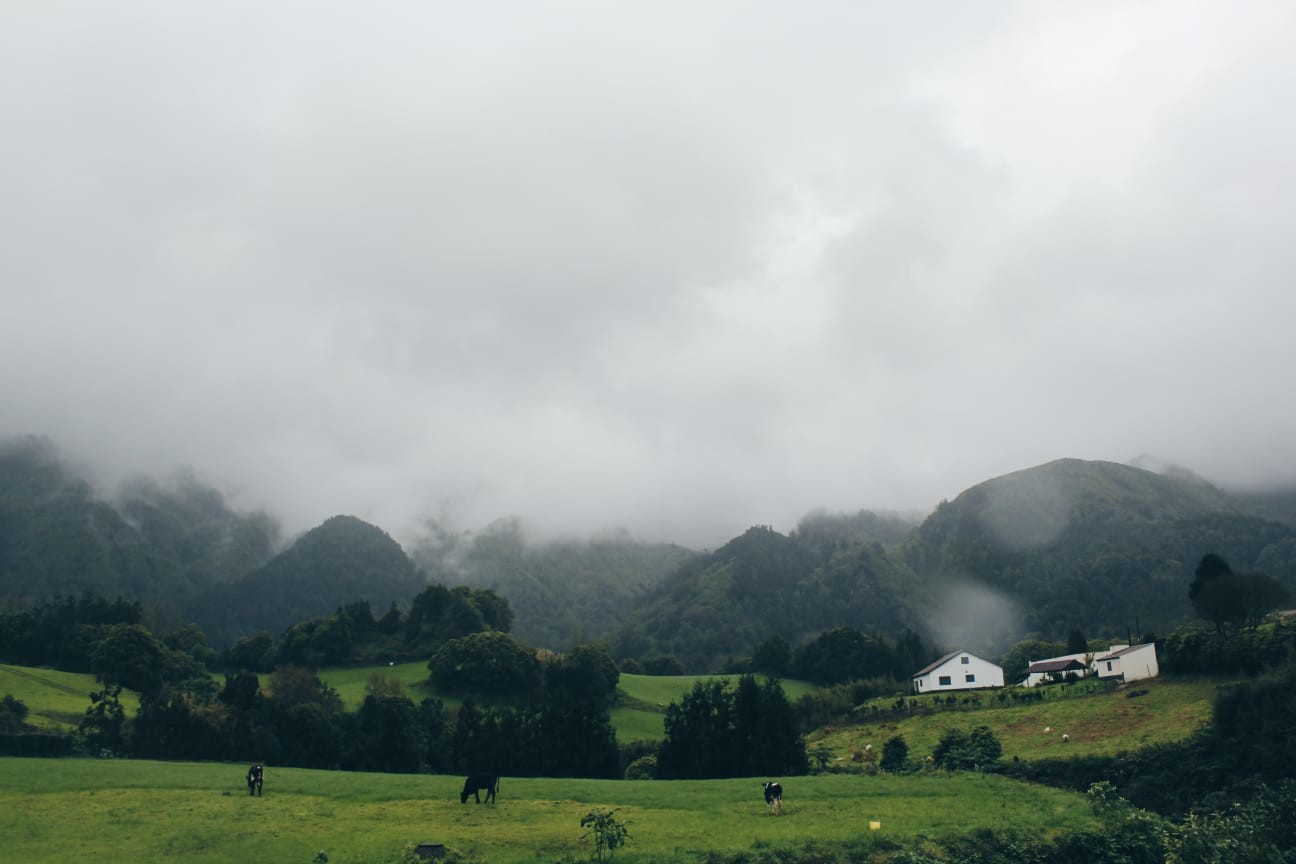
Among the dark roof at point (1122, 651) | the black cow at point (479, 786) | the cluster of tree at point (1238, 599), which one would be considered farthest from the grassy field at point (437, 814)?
the cluster of tree at point (1238, 599)

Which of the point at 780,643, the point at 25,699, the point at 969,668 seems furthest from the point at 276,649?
the point at 969,668

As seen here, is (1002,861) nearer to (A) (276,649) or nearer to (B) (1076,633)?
(B) (1076,633)

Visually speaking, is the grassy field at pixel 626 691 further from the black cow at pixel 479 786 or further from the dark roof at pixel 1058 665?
the black cow at pixel 479 786

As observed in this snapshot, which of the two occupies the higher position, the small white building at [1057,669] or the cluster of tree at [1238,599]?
the cluster of tree at [1238,599]

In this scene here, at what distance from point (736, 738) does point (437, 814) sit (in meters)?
25.7

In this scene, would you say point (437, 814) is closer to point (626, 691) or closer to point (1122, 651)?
point (1122, 651)

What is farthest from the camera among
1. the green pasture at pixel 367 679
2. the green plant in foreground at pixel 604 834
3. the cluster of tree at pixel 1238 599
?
the green pasture at pixel 367 679

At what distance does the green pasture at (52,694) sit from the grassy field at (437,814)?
36807 mm

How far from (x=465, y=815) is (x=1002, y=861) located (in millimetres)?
21350

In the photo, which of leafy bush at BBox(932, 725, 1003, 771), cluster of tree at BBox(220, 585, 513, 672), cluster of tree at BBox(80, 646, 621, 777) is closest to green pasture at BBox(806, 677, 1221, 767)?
leafy bush at BBox(932, 725, 1003, 771)

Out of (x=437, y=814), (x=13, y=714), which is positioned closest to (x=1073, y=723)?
(x=437, y=814)

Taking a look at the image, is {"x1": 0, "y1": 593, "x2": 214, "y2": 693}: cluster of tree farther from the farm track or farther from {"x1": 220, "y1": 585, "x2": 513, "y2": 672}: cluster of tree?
{"x1": 220, "y1": 585, "x2": 513, "y2": 672}: cluster of tree

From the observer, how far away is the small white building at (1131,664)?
7788 cm

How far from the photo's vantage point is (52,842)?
3525 centimetres
